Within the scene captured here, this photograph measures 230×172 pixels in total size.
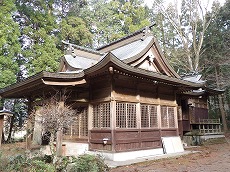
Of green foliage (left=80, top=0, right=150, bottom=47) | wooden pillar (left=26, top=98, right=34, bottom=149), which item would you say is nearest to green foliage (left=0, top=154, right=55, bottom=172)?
wooden pillar (left=26, top=98, right=34, bottom=149)

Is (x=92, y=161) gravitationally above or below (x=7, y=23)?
below

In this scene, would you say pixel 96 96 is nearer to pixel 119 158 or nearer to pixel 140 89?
pixel 140 89

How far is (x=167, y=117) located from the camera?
40.9 feet

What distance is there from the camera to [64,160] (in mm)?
6855

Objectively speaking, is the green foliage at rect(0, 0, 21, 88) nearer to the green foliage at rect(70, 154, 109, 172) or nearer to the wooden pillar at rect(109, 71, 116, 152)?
the wooden pillar at rect(109, 71, 116, 152)

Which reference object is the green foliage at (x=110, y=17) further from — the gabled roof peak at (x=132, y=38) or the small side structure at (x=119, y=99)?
the small side structure at (x=119, y=99)

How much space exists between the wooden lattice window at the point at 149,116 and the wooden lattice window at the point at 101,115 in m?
2.08

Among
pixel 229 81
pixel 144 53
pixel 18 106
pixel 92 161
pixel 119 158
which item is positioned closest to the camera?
pixel 92 161

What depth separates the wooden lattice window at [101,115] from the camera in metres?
9.84

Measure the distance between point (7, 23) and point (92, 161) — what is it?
17.2 m

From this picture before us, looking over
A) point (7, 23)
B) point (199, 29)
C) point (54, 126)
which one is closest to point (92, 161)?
point (54, 126)

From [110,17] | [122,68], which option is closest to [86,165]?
[122,68]

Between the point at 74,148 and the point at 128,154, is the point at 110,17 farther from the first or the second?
the point at 128,154

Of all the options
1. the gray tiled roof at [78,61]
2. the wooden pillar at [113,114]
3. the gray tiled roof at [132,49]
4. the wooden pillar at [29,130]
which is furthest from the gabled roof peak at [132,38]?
the wooden pillar at [29,130]
